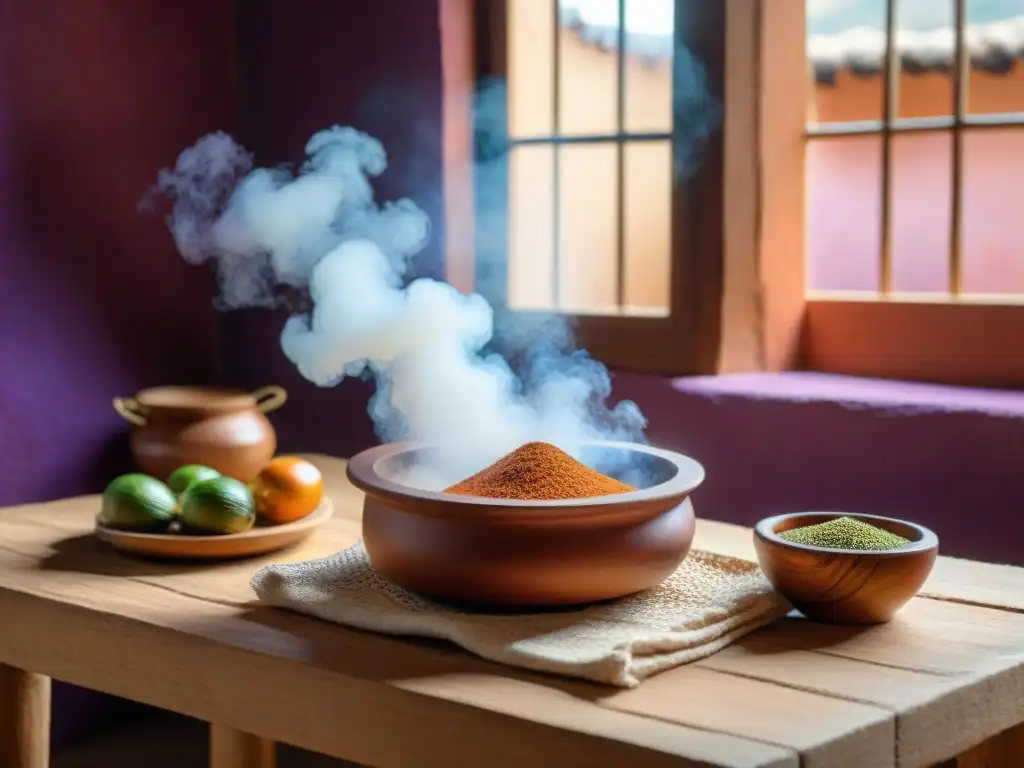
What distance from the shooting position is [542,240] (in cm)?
248

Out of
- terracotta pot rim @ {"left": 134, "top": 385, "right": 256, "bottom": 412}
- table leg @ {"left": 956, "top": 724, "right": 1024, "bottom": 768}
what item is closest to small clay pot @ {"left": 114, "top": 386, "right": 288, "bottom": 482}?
terracotta pot rim @ {"left": 134, "top": 385, "right": 256, "bottom": 412}

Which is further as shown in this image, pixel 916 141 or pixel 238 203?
pixel 238 203

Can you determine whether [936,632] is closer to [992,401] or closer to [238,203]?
[992,401]

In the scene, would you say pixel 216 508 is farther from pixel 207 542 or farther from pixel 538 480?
pixel 538 480

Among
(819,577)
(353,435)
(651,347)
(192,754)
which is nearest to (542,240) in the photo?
(651,347)

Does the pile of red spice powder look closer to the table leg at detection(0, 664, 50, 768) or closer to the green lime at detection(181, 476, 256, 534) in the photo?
the green lime at detection(181, 476, 256, 534)

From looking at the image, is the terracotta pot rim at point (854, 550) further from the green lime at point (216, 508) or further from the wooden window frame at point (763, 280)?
the wooden window frame at point (763, 280)

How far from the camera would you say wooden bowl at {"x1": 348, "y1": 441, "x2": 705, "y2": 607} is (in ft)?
3.99

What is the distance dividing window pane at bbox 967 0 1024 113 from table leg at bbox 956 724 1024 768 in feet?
3.67

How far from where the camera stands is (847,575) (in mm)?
1245

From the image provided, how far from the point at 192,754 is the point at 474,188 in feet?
3.91

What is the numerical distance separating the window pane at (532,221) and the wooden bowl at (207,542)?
0.97m

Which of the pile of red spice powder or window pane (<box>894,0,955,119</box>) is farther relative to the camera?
window pane (<box>894,0,955,119</box>)

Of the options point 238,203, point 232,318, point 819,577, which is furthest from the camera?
point 232,318
